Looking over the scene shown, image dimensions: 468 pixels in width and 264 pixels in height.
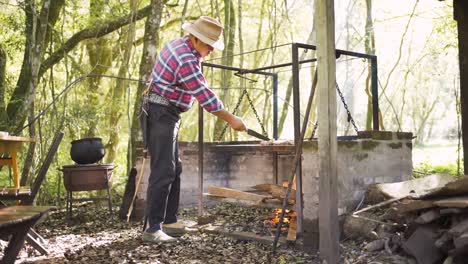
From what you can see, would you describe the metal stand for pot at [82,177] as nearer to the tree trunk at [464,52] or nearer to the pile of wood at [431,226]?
the pile of wood at [431,226]

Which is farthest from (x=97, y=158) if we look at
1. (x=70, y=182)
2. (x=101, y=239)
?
(x=101, y=239)

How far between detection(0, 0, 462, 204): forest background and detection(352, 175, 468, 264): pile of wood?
1906mm

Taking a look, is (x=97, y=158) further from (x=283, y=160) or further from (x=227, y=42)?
(x=227, y=42)

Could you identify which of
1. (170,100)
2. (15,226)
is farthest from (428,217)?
(15,226)

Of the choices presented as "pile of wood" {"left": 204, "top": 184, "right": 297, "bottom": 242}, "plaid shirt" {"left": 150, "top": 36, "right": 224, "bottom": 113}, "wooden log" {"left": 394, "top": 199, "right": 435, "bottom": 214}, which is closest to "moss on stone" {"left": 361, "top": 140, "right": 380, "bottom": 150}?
"pile of wood" {"left": 204, "top": 184, "right": 297, "bottom": 242}

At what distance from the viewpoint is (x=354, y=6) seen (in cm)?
1418

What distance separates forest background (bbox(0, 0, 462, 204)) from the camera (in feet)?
24.4

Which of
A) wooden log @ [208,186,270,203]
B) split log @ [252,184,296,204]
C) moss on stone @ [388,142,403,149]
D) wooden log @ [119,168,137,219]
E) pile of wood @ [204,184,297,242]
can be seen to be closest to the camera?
pile of wood @ [204,184,297,242]

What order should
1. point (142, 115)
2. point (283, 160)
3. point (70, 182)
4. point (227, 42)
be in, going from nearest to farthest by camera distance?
point (142, 115) → point (70, 182) → point (283, 160) → point (227, 42)

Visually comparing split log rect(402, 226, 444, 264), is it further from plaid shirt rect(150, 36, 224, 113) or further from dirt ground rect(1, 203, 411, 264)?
plaid shirt rect(150, 36, 224, 113)

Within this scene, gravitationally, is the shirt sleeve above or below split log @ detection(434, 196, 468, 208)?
above

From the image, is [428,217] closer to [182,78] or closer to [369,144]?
[369,144]

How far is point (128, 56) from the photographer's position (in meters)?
9.72

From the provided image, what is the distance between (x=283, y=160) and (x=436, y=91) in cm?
2642
